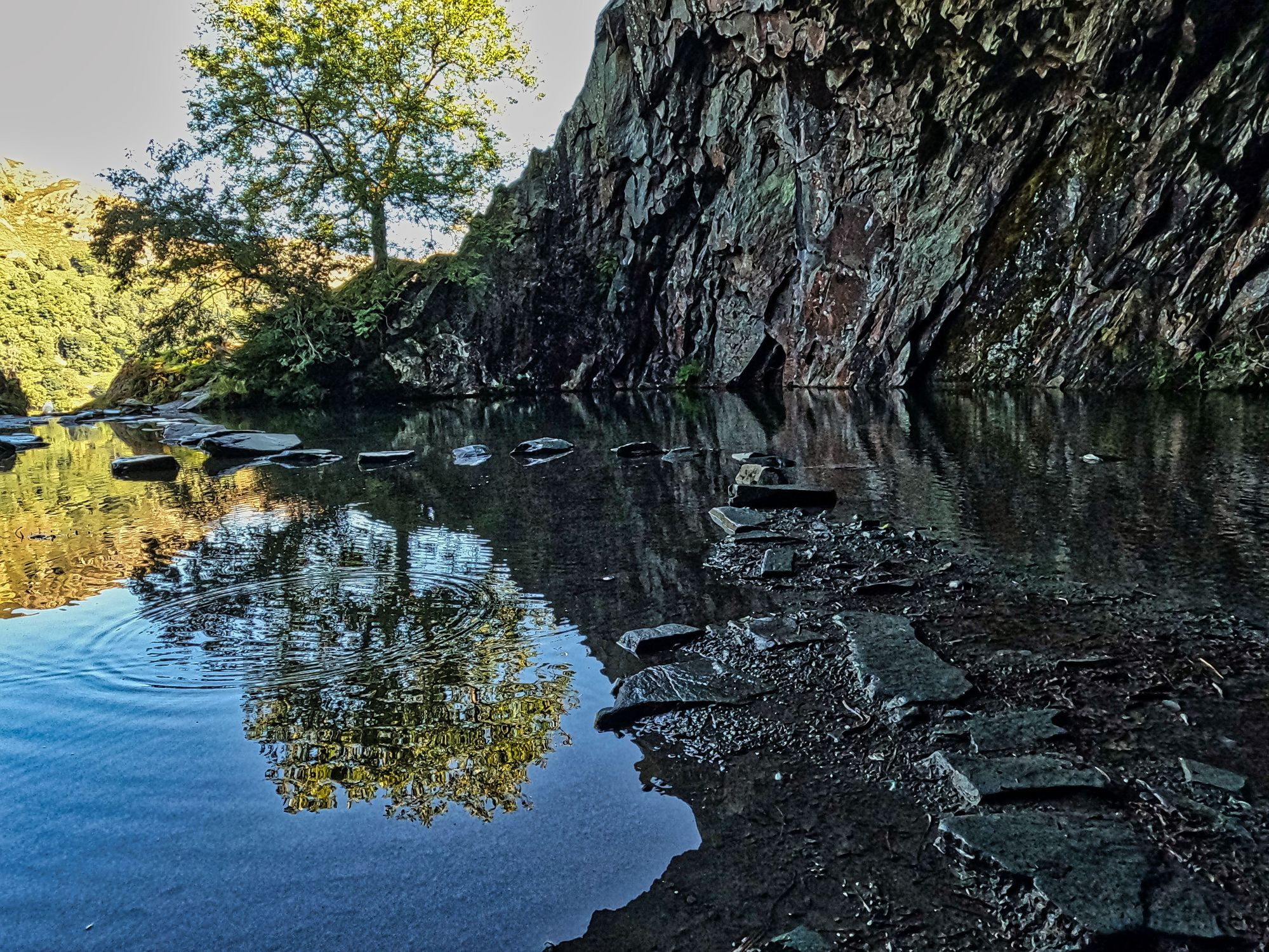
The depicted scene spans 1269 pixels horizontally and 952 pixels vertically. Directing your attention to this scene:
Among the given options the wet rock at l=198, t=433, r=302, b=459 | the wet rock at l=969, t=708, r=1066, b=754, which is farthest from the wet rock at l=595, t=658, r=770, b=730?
the wet rock at l=198, t=433, r=302, b=459

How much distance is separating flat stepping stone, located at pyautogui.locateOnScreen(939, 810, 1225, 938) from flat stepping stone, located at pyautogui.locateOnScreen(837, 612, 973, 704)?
0.75 m

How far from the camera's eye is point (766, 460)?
847 cm

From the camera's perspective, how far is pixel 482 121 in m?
29.0

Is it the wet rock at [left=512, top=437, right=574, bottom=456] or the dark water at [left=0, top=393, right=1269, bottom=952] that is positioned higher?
the wet rock at [left=512, top=437, right=574, bottom=456]

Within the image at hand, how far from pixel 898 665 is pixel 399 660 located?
7.58 feet

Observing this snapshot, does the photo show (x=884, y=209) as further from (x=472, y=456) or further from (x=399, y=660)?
(x=399, y=660)

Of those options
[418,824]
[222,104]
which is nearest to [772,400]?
[418,824]

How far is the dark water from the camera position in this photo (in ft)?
6.79

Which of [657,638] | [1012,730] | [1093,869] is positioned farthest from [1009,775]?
[657,638]

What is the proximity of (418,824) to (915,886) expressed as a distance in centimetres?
146

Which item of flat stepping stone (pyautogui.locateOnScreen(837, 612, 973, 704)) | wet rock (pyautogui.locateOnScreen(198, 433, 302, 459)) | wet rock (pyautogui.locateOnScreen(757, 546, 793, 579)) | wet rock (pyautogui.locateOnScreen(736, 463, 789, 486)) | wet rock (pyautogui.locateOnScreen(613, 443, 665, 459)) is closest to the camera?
flat stepping stone (pyautogui.locateOnScreen(837, 612, 973, 704))

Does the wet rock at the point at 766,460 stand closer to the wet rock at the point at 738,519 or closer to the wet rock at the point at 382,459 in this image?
the wet rock at the point at 738,519

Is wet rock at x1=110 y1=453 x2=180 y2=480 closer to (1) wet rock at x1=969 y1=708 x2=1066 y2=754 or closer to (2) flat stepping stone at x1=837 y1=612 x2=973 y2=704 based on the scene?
(2) flat stepping stone at x1=837 y1=612 x2=973 y2=704

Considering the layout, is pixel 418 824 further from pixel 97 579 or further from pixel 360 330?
pixel 360 330
